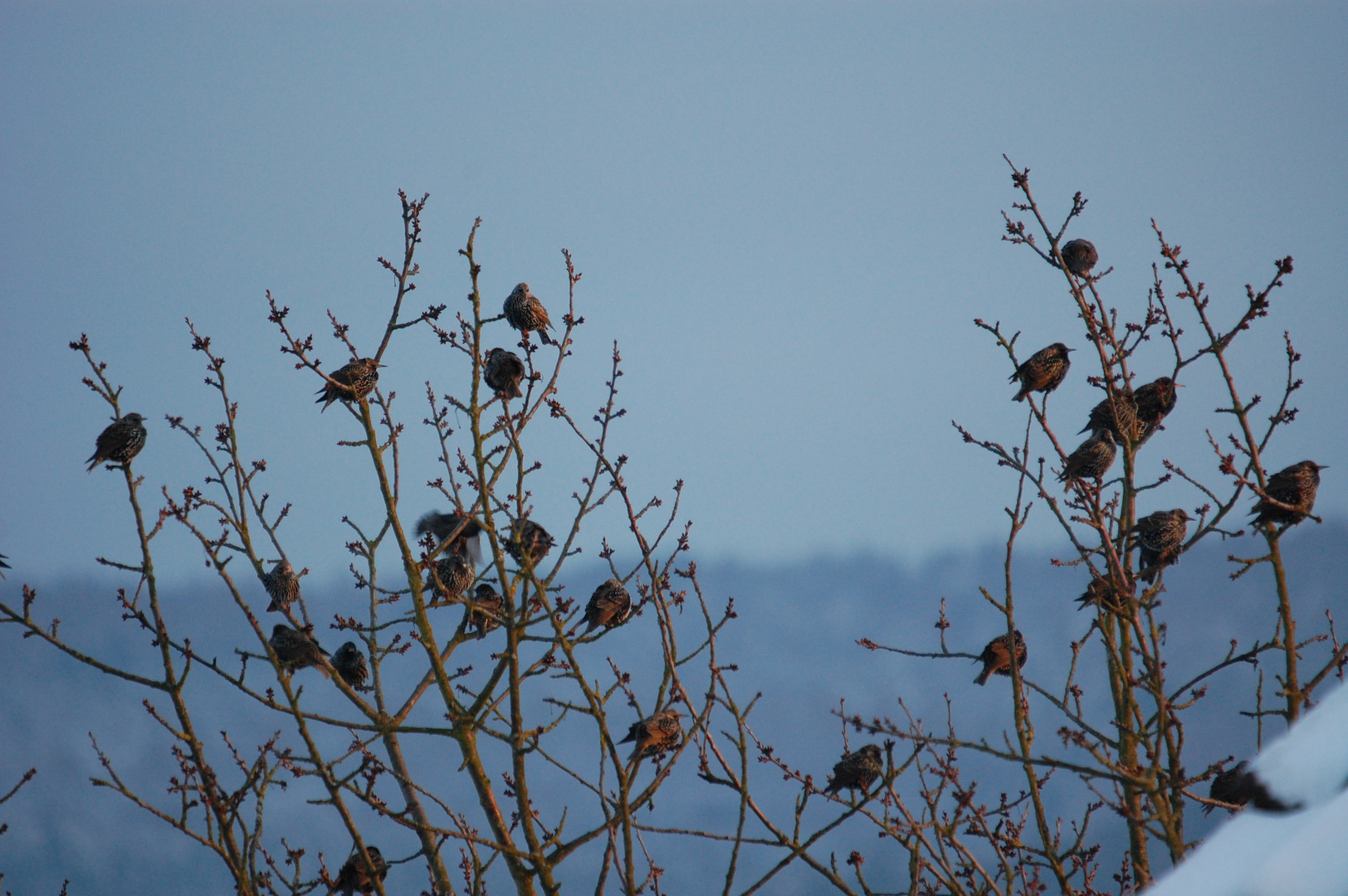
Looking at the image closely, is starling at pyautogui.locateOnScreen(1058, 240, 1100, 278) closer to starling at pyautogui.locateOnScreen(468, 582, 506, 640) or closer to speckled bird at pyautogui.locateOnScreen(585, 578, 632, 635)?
speckled bird at pyautogui.locateOnScreen(585, 578, 632, 635)

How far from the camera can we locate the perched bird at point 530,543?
14.6 feet

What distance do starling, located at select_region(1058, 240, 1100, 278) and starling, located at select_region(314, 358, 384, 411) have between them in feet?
14.7

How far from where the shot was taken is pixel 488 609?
479 cm

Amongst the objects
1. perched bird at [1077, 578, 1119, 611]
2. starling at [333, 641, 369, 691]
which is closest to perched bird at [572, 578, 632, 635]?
starling at [333, 641, 369, 691]

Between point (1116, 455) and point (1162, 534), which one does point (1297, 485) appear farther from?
point (1116, 455)

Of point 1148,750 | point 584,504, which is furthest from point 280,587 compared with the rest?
point 1148,750

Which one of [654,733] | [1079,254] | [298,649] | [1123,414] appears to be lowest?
[654,733]

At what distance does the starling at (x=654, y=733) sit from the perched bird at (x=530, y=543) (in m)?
1.01

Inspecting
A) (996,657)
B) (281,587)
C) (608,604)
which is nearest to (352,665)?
(281,587)

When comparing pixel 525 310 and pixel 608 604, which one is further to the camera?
pixel 525 310

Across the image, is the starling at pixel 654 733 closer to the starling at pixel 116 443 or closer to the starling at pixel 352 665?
the starling at pixel 352 665

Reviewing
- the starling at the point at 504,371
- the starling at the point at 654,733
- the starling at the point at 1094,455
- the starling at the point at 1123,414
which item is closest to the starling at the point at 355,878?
the starling at the point at 654,733

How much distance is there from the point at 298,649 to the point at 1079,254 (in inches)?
223

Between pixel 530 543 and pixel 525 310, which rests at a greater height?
pixel 525 310
